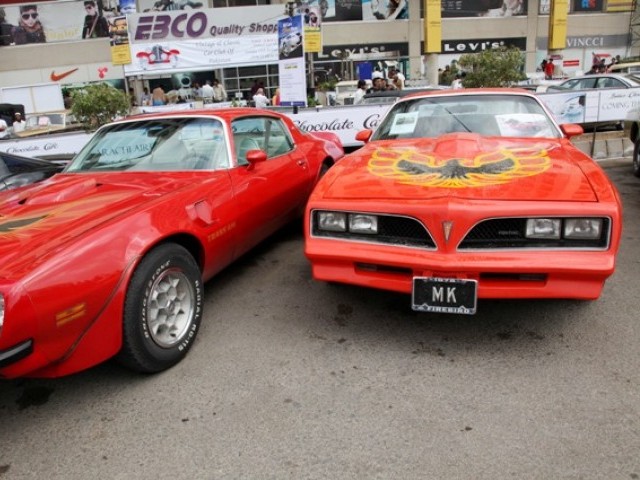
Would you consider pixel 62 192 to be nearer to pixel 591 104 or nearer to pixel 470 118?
pixel 470 118

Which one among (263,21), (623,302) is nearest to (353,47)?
(263,21)

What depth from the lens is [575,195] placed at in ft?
9.42

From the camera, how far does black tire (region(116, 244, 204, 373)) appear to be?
8.75 ft

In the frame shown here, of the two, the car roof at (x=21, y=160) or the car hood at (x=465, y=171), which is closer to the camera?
the car hood at (x=465, y=171)

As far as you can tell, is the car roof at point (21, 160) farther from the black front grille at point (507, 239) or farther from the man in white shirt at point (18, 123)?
the man in white shirt at point (18, 123)

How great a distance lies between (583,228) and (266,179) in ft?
7.84

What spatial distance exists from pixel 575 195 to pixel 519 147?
3.17ft

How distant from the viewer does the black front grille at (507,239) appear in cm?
281

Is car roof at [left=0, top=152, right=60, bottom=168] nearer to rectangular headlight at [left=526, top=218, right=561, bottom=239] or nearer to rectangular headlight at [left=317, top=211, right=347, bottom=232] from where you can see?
rectangular headlight at [left=317, top=211, right=347, bottom=232]

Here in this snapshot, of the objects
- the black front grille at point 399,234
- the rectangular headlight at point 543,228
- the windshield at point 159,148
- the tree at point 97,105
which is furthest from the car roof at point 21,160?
the tree at point 97,105

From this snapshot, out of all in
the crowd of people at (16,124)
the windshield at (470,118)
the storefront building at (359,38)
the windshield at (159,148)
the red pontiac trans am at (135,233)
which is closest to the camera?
the red pontiac trans am at (135,233)

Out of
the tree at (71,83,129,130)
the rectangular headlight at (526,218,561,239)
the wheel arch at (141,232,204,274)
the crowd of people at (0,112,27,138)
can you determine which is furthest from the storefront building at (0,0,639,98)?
the rectangular headlight at (526,218,561,239)

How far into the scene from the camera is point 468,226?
2.81 meters

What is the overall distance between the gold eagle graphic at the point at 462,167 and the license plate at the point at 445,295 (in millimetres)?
593
